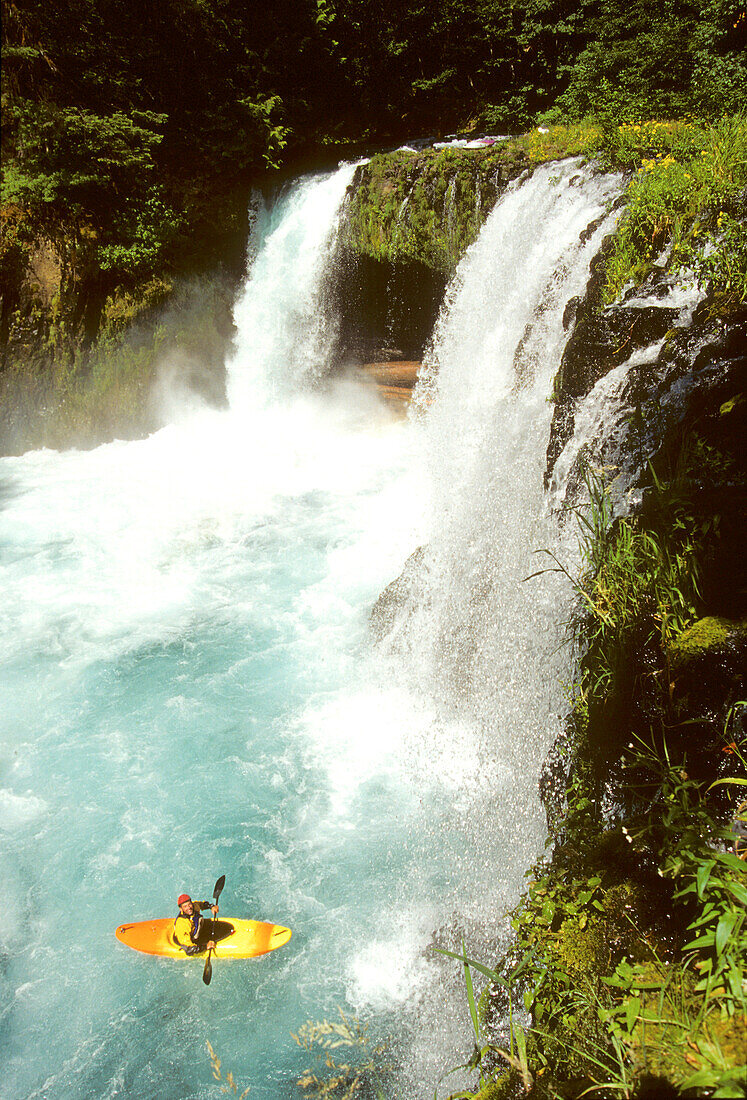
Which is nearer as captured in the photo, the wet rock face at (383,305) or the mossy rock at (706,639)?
the mossy rock at (706,639)

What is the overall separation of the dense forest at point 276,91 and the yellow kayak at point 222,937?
829cm

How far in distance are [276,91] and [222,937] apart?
1484 centimetres

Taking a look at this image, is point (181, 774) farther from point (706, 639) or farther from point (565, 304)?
point (565, 304)

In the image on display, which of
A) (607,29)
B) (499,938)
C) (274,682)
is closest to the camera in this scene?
(499,938)

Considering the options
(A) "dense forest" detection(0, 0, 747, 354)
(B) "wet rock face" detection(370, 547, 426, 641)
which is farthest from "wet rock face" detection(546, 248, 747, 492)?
(A) "dense forest" detection(0, 0, 747, 354)

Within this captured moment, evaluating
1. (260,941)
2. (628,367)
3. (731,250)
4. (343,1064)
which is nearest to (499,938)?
(343,1064)

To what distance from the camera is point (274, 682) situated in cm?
606

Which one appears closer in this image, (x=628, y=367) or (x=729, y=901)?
(x=729, y=901)

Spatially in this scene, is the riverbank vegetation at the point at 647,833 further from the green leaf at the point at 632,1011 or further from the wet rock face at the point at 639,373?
the wet rock face at the point at 639,373

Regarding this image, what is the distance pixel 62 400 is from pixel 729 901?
13.0 meters

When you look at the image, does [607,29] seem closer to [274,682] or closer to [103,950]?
[274,682]

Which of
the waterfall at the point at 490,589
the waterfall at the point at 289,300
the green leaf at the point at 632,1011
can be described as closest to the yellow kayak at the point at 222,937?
the waterfall at the point at 490,589

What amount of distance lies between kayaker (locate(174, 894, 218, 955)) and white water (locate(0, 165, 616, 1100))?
26 cm

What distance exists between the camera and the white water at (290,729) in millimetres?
3537
